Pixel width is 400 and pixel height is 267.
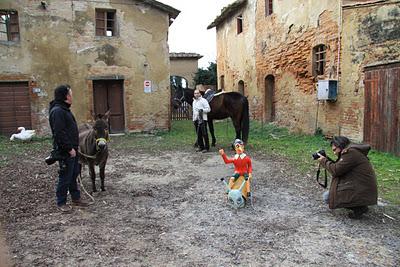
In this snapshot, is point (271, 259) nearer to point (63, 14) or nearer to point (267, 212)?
point (267, 212)

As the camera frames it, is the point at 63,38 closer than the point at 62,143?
No

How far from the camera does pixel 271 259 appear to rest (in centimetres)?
341

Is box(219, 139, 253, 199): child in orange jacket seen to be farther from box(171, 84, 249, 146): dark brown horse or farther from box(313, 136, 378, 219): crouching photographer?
box(171, 84, 249, 146): dark brown horse

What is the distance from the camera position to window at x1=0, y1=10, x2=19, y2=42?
1191 centimetres

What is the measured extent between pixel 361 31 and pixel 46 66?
10.5 m

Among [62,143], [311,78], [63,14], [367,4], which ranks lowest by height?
[62,143]

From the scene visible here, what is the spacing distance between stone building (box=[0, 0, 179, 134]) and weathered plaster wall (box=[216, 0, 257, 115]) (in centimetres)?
396

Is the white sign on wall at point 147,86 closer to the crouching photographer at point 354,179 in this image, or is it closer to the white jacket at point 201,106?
the white jacket at point 201,106

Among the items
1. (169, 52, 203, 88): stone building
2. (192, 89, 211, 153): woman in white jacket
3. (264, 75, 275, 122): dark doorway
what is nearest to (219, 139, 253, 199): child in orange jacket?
(192, 89, 211, 153): woman in white jacket

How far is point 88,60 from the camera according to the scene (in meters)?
12.8

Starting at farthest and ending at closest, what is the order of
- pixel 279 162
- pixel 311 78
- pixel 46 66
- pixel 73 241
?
pixel 46 66 < pixel 311 78 < pixel 279 162 < pixel 73 241

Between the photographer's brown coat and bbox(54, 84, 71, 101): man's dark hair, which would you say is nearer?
the photographer's brown coat

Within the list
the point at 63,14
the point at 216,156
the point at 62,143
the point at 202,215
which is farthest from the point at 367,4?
the point at 63,14

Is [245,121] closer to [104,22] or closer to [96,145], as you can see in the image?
[96,145]
